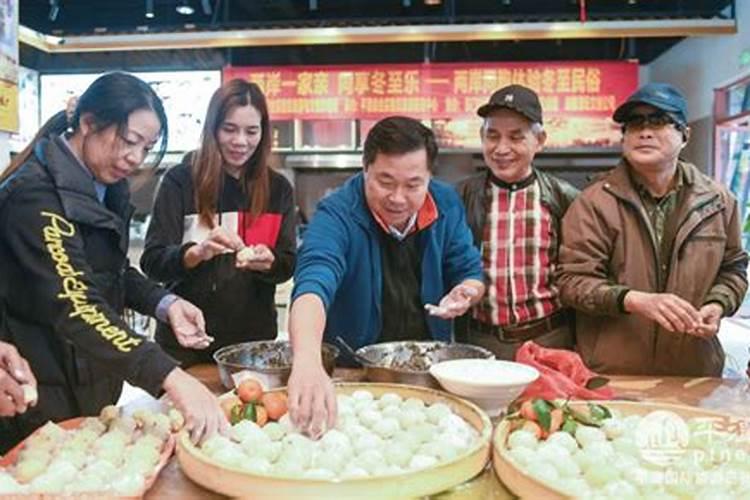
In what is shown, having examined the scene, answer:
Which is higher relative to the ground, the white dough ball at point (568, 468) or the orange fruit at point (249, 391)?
the orange fruit at point (249, 391)

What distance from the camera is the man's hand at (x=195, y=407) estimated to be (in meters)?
1.17

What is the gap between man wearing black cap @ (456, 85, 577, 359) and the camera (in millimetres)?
2041

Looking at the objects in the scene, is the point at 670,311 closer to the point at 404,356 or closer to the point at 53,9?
the point at 404,356

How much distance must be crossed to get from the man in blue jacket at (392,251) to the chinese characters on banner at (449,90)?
3.11 m

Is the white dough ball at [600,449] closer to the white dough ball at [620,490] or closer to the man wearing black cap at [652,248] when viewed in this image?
the white dough ball at [620,490]

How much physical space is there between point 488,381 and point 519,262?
766mm

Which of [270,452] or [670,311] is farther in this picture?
[670,311]

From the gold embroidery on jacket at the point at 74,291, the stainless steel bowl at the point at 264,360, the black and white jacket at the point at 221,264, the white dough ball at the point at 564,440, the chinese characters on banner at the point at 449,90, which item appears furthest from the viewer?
the chinese characters on banner at the point at 449,90

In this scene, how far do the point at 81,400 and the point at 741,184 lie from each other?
4403mm

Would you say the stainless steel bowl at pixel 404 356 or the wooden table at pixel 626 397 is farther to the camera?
the stainless steel bowl at pixel 404 356

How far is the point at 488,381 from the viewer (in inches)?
53.5

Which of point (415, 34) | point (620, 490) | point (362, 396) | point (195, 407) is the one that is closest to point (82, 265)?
point (195, 407)

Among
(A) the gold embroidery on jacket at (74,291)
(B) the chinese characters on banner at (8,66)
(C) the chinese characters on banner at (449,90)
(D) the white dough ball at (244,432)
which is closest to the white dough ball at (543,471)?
Answer: (D) the white dough ball at (244,432)

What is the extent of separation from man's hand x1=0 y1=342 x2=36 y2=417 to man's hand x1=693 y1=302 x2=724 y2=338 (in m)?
1.51
